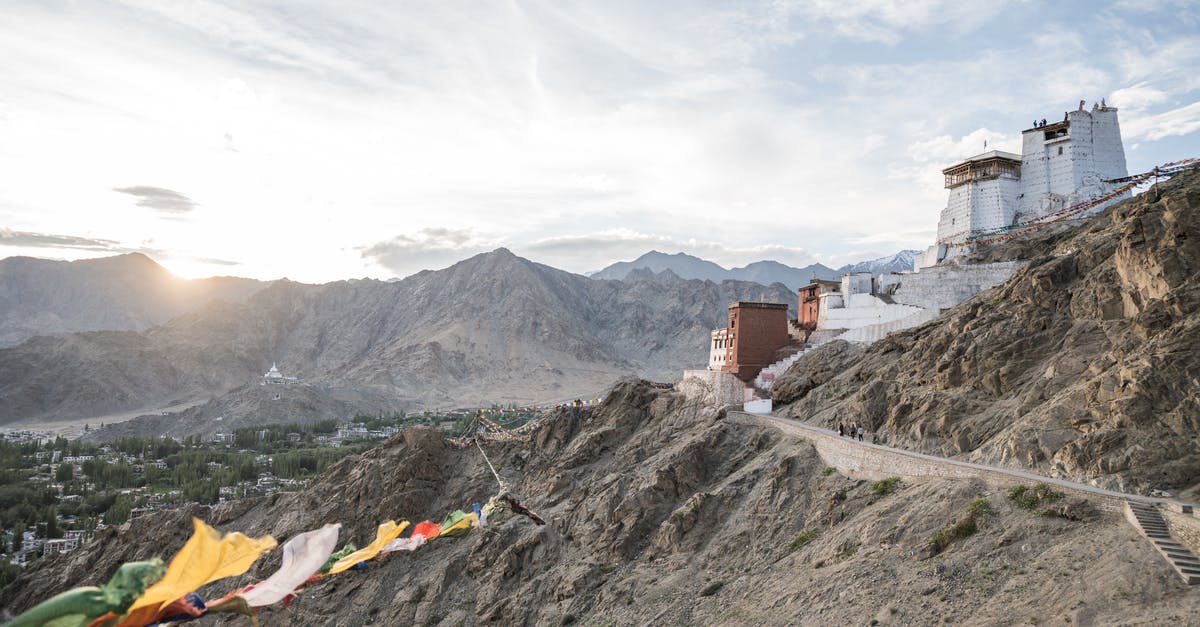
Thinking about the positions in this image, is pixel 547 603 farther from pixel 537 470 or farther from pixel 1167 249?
pixel 1167 249

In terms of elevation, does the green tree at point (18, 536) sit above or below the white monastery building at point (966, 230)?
below

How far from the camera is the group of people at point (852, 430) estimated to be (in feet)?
86.4

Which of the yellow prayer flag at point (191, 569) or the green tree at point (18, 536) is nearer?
the yellow prayer flag at point (191, 569)

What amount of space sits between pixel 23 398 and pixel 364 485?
407 ft

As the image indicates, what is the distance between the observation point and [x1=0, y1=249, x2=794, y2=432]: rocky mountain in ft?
435

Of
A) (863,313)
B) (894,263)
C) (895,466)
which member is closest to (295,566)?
(895,466)

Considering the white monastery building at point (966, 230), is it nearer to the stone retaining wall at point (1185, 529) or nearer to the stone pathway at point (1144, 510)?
the stone pathway at point (1144, 510)

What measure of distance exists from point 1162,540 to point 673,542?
15310 mm

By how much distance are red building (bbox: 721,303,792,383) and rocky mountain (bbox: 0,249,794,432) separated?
82661 mm

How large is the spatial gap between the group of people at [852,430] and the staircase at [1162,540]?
10.7 meters

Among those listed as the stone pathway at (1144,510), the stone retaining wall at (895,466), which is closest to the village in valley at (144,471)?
the stone retaining wall at (895,466)

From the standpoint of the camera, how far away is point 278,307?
193500 mm

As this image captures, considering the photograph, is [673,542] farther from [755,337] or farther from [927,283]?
[927,283]

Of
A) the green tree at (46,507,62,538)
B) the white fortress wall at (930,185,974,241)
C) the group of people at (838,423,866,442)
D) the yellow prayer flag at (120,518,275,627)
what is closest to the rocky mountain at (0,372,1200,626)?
the group of people at (838,423,866,442)
